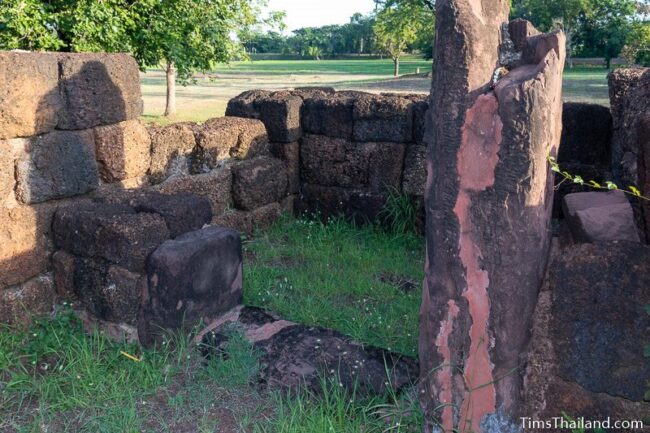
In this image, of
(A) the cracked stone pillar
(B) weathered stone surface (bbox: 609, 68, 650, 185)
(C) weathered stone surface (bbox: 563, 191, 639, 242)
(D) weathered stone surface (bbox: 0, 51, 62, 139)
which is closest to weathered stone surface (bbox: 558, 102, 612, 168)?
(B) weathered stone surface (bbox: 609, 68, 650, 185)

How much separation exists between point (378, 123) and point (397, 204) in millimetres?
747

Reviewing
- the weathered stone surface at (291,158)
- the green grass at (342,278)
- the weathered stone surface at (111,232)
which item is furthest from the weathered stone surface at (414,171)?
the weathered stone surface at (111,232)

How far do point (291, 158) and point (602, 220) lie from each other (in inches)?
153

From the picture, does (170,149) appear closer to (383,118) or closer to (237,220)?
(237,220)

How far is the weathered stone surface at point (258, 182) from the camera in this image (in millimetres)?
5539

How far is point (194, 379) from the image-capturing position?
11.0 ft

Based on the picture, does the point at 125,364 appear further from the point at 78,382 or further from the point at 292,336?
the point at 292,336

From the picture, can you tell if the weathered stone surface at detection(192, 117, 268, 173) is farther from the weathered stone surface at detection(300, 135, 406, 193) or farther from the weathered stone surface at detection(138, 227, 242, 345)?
the weathered stone surface at detection(138, 227, 242, 345)

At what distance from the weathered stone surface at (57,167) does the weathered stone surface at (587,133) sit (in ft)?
11.1

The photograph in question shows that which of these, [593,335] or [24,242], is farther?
[24,242]

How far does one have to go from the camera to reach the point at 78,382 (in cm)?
325

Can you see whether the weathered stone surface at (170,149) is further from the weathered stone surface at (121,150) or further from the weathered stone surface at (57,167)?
the weathered stone surface at (57,167)

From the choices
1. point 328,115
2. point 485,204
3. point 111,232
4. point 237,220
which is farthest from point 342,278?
point 485,204

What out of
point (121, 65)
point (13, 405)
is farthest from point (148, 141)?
point (13, 405)
